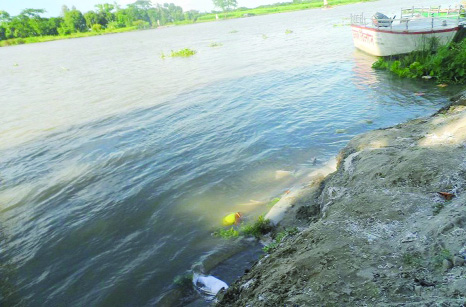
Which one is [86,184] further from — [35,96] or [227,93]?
[35,96]

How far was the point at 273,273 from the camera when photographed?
413 cm

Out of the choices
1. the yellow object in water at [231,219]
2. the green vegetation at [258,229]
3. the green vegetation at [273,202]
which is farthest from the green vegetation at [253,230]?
the green vegetation at [273,202]

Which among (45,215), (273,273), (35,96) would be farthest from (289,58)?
(273,273)

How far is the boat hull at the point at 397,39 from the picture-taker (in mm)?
17312

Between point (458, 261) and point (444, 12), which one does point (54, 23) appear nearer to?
point (444, 12)

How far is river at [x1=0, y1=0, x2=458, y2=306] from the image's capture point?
21.1 feet

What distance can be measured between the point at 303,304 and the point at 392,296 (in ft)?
2.70

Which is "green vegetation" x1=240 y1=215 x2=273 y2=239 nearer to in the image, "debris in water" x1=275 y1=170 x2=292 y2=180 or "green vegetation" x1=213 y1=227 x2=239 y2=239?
"green vegetation" x1=213 y1=227 x2=239 y2=239

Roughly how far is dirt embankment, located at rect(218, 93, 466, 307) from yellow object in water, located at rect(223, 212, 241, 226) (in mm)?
1203

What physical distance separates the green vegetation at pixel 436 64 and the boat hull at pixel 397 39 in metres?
0.41

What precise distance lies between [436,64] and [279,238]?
48.1ft

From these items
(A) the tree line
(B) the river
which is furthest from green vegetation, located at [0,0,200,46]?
(B) the river

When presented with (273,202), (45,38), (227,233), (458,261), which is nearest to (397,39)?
(273,202)

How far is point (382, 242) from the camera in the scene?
3816 millimetres
